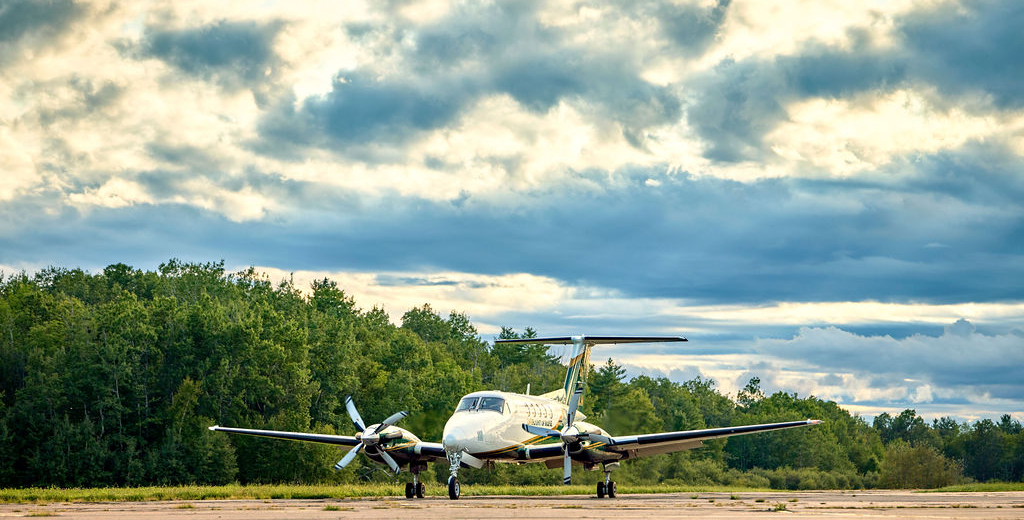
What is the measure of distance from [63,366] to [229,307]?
2204cm

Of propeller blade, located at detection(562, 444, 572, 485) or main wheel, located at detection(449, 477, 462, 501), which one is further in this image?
propeller blade, located at detection(562, 444, 572, 485)

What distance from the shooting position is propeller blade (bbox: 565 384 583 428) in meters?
36.1

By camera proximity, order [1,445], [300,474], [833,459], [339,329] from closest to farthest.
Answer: [1,445]
[300,474]
[339,329]
[833,459]

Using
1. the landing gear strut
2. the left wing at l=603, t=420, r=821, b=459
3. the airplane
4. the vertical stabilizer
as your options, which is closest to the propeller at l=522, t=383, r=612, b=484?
the airplane

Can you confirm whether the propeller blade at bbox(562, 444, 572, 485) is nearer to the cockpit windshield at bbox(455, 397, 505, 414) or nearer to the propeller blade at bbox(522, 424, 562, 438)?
the propeller blade at bbox(522, 424, 562, 438)

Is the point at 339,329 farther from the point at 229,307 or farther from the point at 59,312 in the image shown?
the point at 59,312

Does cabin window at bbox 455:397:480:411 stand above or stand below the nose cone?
above

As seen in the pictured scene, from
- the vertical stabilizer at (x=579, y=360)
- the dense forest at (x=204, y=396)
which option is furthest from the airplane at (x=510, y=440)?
the dense forest at (x=204, y=396)

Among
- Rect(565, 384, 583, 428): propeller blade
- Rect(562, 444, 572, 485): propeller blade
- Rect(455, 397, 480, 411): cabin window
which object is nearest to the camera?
Rect(455, 397, 480, 411): cabin window

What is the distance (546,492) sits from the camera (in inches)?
1575

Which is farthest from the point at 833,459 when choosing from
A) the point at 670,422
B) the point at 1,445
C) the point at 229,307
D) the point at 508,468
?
the point at 1,445

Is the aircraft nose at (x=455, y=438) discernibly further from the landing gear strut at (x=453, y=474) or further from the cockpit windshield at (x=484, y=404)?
the cockpit windshield at (x=484, y=404)

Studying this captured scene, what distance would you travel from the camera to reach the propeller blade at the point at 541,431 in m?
35.4

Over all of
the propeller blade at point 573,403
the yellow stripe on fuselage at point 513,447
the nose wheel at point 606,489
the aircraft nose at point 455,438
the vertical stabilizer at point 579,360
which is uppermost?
the vertical stabilizer at point 579,360
